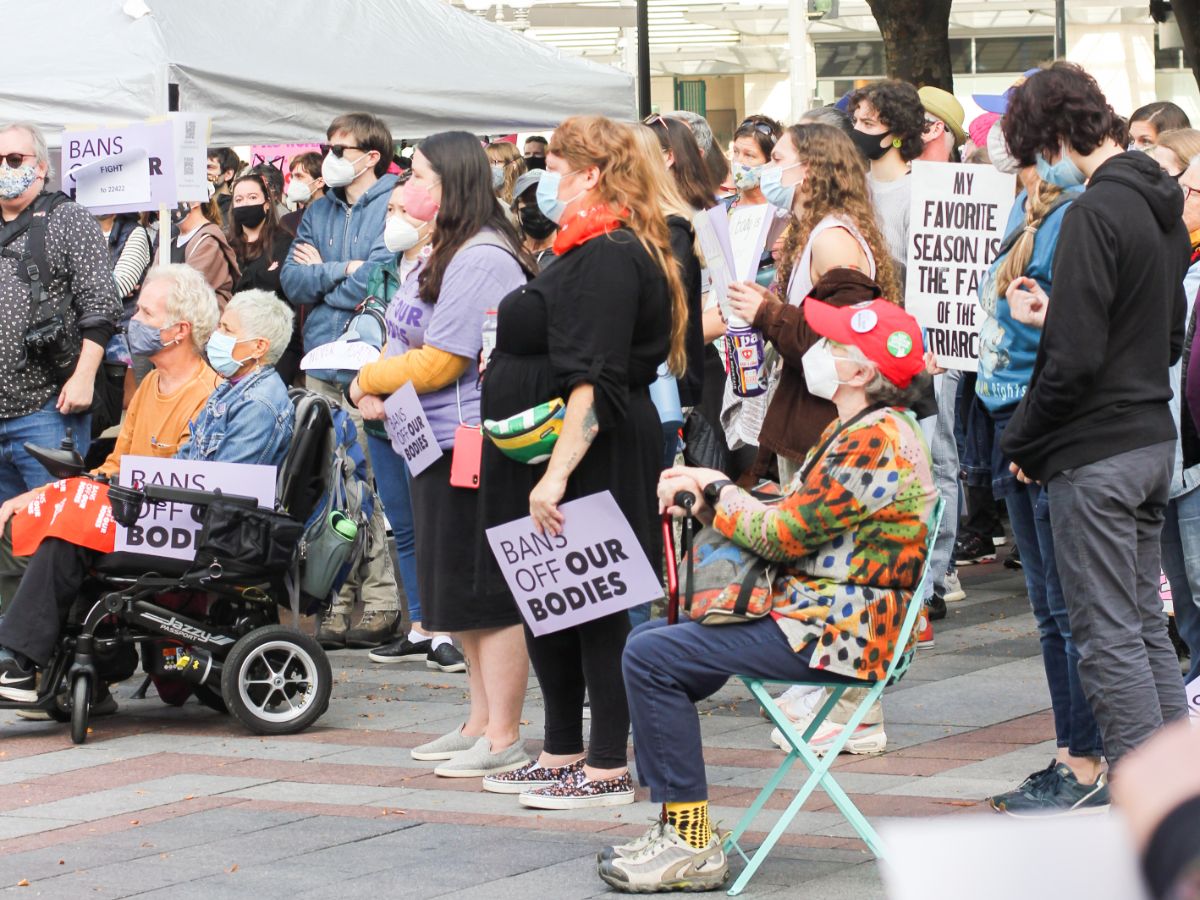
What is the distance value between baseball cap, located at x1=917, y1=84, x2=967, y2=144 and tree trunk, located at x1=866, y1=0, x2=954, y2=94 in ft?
24.7

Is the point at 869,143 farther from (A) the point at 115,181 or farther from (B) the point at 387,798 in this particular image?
(A) the point at 115,181

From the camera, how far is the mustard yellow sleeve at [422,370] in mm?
6164

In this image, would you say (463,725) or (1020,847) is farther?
(463,725)

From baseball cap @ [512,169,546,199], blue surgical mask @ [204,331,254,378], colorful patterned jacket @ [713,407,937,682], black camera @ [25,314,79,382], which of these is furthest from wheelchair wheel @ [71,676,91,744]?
colorful patterned jacket @ [713,407,937,682]

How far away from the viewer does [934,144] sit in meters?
7.93

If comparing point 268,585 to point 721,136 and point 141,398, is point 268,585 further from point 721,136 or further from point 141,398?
point 721,136

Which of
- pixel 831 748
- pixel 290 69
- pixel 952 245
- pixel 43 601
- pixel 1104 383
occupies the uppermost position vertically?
pixel 290 69

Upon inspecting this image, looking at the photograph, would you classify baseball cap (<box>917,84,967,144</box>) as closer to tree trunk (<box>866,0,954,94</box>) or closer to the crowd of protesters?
the crowd of protesters

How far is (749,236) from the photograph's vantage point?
6.81 meters

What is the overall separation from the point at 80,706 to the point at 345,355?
7.16 ft

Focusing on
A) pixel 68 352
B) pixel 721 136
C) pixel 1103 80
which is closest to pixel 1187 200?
pixel 68 352

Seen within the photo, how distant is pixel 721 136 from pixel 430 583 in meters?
34.0

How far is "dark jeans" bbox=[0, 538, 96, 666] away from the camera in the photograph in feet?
21.7

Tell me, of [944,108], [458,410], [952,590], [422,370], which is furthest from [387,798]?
[944,108]
